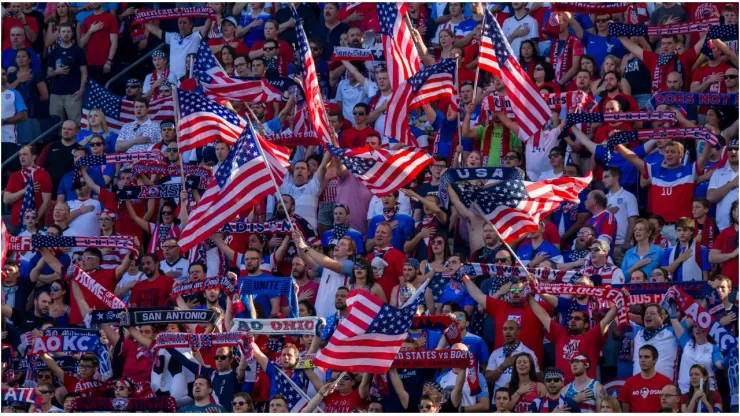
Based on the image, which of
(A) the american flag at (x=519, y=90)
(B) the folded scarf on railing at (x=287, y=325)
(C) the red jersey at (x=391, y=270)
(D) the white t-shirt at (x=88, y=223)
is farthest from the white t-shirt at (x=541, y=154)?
(D) the white t-shirt at (x=88, y=223)

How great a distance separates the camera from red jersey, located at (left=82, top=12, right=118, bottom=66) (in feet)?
96.9

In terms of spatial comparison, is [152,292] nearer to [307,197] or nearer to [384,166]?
[307,197]

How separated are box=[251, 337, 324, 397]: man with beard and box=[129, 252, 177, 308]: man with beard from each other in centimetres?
257

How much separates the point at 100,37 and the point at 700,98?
10.1 metres

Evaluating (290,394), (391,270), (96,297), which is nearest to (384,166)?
(391,270)

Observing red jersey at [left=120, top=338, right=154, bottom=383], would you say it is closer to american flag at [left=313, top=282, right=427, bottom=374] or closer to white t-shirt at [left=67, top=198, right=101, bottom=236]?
american flag at [left=313, top=282, right=427, bottom=374]

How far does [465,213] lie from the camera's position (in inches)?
881

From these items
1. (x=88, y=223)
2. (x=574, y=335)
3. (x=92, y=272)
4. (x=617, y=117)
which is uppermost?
(x=617, y=117)

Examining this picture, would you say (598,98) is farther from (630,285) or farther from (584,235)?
(630,285)

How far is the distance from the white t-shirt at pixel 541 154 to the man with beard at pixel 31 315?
564 centimetres

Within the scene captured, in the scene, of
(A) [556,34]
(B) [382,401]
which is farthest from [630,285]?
(A) [556,34]

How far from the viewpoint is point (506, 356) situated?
2053cm

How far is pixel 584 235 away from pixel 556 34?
4853mm

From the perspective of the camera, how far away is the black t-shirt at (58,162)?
26.6 metres
